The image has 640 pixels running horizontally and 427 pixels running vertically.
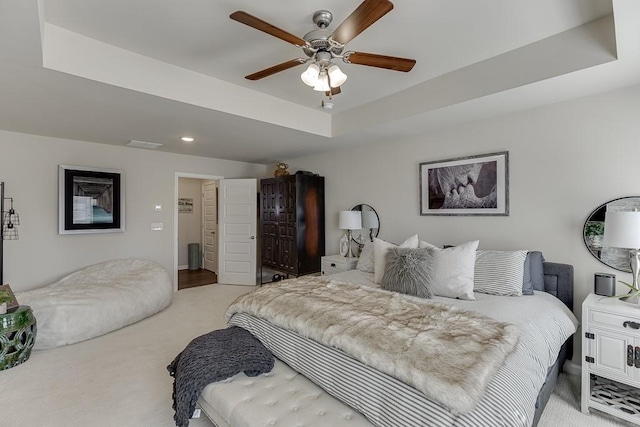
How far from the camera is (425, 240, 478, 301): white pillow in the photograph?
2.55 metres

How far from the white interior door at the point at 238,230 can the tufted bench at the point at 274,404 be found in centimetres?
411

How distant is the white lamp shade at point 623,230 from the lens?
208 cm

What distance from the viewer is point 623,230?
212cm

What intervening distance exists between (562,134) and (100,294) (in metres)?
5.05

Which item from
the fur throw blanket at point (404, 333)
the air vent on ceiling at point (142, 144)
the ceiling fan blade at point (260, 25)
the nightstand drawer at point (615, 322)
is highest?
the air vent on ceiling at point (142, 144)

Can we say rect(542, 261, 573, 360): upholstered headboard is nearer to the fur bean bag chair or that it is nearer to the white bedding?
the white bedding

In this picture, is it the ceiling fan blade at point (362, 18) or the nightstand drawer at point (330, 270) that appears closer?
the ceiling fan blade at point (362, 18)

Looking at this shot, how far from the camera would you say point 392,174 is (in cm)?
413

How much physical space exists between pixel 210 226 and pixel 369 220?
442 centimetres

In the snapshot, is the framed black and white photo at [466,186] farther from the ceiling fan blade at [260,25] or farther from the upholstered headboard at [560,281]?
the ceiling fan blade at [260,25]

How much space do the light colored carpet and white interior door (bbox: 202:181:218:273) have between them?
3.50 meters

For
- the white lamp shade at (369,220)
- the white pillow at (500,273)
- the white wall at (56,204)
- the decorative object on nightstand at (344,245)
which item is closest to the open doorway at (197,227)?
the white wall at (56,204)

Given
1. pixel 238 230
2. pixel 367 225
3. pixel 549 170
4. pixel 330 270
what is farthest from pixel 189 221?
pixel 549 170

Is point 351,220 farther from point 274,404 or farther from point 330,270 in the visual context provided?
point 274,404
